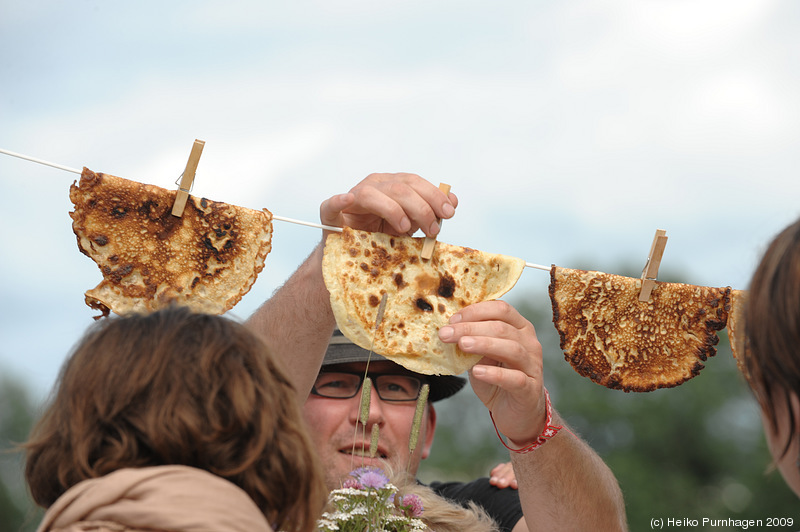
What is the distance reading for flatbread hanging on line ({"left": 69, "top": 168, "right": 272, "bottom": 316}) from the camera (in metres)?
2.77

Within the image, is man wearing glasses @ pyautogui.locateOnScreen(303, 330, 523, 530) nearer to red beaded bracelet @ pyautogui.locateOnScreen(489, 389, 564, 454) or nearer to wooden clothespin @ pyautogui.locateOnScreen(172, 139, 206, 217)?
red beaded bracelet @ pyautogui.locateOnScreen(489, 389, 564, 454)

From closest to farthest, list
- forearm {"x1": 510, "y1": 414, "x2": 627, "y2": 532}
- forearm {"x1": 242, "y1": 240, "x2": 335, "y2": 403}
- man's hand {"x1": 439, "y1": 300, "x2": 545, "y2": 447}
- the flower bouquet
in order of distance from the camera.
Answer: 1. the flower bouquet
2. man's hand {"x1": 439, "y1": 300, "x2": 545, "y2": 447}
3. forearm {"x1": 510, "y1": 414, "x2": 627, "y2": 532}
4. forearm {"x1": 242, "y1": 240, "x2": 335, "y2": 403}

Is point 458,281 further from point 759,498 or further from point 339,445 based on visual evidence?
point 759,498

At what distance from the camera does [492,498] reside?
159 inches

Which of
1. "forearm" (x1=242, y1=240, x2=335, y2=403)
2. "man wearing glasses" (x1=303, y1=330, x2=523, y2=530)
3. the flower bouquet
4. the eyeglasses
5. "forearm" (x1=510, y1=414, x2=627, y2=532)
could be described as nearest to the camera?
the flower bouquet

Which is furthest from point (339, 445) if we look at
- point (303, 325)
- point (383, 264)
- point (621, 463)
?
point (621, 463)

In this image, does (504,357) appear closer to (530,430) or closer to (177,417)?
(530,430)

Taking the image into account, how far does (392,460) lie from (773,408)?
95.4 inches

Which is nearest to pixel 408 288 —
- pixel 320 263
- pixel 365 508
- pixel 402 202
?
pixel 402 202

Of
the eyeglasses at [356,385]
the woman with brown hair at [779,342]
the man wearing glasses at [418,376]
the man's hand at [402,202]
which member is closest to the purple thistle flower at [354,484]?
the man wearing glasses at [418,376]

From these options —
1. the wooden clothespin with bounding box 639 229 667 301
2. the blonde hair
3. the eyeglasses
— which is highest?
the wooden clothespin with bounding box 639 229 667 301

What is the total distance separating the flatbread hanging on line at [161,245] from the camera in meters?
2.77

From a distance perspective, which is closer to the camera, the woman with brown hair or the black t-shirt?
the woman with brown hair

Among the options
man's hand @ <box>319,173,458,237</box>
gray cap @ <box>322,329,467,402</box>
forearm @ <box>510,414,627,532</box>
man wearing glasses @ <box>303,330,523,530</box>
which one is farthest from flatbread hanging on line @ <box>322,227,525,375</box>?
man wearing glasses @ <box>303,330,523,530</box>
